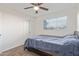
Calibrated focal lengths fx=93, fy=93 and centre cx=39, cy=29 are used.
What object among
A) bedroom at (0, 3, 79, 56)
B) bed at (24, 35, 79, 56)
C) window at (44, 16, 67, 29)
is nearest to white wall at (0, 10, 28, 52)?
bedroom at (0, 3, 79, 56)

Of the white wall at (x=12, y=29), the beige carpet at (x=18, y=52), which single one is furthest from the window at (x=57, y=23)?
the beige carpet at (x=18, y=52)

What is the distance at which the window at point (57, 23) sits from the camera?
51.7 inches

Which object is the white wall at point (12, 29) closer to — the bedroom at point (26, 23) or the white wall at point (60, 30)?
the bedroom at point (26, 23)

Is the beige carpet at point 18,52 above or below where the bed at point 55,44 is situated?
below

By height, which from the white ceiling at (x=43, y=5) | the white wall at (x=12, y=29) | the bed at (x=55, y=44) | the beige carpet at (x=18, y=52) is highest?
the white ceiling at (x=43, y=5)

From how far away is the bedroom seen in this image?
1.27 meters

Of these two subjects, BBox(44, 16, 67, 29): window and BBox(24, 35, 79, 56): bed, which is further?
BBox(44, 16, 67, 29): window

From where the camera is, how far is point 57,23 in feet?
4.35

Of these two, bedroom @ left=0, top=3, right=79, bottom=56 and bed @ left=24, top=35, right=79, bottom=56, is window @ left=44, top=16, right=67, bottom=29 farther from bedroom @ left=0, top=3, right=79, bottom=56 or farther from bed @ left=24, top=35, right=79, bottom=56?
bed @ left=24, top=35, right=79, bottom=56

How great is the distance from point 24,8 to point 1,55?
74 cm

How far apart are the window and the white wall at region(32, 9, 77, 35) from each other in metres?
0.04

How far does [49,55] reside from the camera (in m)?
1.33

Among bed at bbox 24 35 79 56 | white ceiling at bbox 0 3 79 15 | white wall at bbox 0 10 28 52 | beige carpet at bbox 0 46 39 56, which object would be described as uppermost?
white ceiling at bbox 0 3 79 15

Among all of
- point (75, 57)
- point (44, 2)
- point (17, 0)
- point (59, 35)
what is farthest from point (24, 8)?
point (75, 57)
